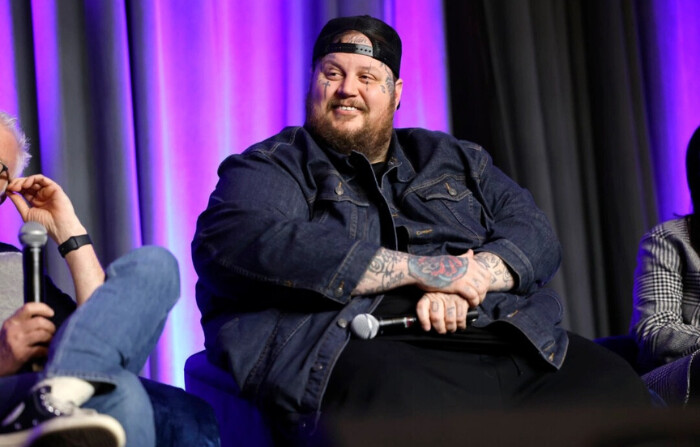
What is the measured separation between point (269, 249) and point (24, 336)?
517mm

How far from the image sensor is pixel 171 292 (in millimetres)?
1422

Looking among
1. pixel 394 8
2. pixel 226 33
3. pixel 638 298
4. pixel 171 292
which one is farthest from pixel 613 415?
pixel 394 8

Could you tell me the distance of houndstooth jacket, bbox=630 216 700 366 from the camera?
2.04 metres

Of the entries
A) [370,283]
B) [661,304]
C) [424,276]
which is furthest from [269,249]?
[661,304]

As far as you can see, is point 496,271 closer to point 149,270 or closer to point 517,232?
point 517,232

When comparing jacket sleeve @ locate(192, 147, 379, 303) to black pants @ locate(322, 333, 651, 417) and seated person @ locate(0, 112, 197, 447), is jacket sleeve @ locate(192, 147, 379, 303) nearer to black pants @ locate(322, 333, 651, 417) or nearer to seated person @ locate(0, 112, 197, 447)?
black pants @ locate(322, 333, 651, 417)

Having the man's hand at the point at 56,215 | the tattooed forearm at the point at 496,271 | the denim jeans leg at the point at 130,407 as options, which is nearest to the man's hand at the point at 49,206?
the man's hand at the point at 56,215

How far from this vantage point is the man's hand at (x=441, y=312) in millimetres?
1701

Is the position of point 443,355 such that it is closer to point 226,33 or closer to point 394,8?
point 226,33

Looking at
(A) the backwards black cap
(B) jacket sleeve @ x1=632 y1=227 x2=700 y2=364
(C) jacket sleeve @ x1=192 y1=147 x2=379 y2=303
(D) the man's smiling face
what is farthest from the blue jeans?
(B) jacket sleeve @ x1=632 y1=227 x2=700 y2=364

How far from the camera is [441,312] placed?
1.70 metres

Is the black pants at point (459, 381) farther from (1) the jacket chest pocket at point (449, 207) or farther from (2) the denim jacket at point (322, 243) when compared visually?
(1) the jacket chest pocket at point (449, 207)

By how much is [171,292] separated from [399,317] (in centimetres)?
52

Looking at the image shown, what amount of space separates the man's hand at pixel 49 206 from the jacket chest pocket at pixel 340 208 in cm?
53
